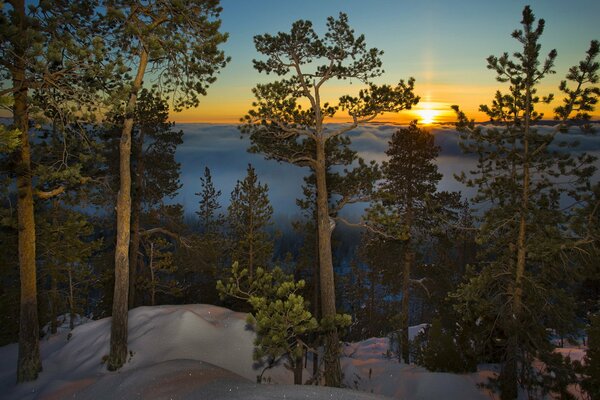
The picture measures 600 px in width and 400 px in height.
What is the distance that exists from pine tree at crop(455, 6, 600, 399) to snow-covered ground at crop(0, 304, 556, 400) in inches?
119

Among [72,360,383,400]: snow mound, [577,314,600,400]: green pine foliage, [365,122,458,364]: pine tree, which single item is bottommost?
[577,314,600,400]: green pine foliage

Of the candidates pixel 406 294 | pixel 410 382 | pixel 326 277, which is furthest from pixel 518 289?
pixel 406 294

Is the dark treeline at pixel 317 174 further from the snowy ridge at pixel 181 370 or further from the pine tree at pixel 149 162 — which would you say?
the pine tree at pixel 149 162

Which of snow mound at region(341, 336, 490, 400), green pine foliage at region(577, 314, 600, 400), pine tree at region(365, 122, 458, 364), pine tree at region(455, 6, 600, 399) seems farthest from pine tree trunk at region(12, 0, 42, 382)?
green pine foliage at region(577, 314, 600, 400)

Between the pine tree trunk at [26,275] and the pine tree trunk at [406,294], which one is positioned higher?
the pine tree trunk at [26,275]

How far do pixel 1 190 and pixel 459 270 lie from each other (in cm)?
4170

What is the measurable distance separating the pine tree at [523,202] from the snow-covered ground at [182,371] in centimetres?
301

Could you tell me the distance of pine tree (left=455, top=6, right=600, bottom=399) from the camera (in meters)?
11.8

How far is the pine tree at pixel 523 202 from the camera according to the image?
11.8 metres

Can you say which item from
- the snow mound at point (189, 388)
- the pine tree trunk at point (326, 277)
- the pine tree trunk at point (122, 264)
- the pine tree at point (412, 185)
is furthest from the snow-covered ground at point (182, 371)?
the pine tree at point (412, 185)

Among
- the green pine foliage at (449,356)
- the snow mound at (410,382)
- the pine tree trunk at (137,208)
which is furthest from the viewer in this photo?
the pine tree trunk at (137,208)

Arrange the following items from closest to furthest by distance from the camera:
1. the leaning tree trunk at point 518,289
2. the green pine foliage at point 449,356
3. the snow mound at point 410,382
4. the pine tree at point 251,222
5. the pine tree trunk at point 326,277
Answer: the pine tree trunk at point 326,277, the leaning tree trunk at point 518,289, the snow mound at point 410,382, the green pine foliage at point 449,356, the pine tree at point 251,222

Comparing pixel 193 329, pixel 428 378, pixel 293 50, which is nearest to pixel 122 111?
pixel 293 50

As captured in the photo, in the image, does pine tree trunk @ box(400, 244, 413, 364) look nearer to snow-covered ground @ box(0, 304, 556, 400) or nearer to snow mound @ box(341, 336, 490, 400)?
snow mound @ box(341, 336, 490, 400)
